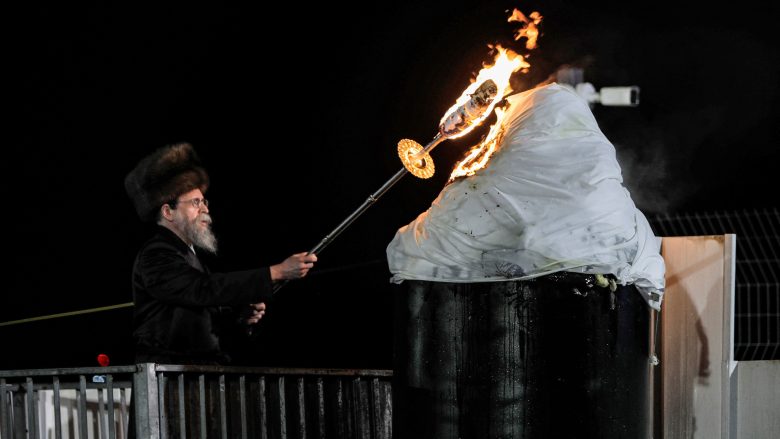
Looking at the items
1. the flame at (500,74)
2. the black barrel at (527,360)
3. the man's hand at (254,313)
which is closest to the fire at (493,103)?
the flame at (500,74)

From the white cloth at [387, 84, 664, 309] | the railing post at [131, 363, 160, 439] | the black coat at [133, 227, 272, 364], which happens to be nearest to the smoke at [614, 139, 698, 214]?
the black coat at [133, 227, 272, 364]

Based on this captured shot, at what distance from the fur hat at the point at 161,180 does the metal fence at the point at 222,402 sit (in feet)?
3.41

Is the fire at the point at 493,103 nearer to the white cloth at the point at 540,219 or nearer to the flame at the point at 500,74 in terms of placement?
the flame at the point at 500,74

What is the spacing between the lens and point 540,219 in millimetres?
3395

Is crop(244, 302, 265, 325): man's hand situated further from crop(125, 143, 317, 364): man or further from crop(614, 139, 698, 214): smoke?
crop(614, 139, 698, 214): smoke

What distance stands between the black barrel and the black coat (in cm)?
148

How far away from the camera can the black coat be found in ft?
15.2

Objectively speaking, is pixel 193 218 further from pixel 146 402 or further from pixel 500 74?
pixel 500 74

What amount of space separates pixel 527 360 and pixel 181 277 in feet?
7.16

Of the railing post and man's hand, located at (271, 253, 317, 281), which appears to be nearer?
the railing post

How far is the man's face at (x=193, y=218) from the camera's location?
16.9 ft

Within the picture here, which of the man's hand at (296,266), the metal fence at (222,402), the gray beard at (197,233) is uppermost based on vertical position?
the gray beard at (197,233)

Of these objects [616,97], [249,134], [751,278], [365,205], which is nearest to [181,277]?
[365,205]

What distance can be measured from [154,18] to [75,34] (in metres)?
0.68
